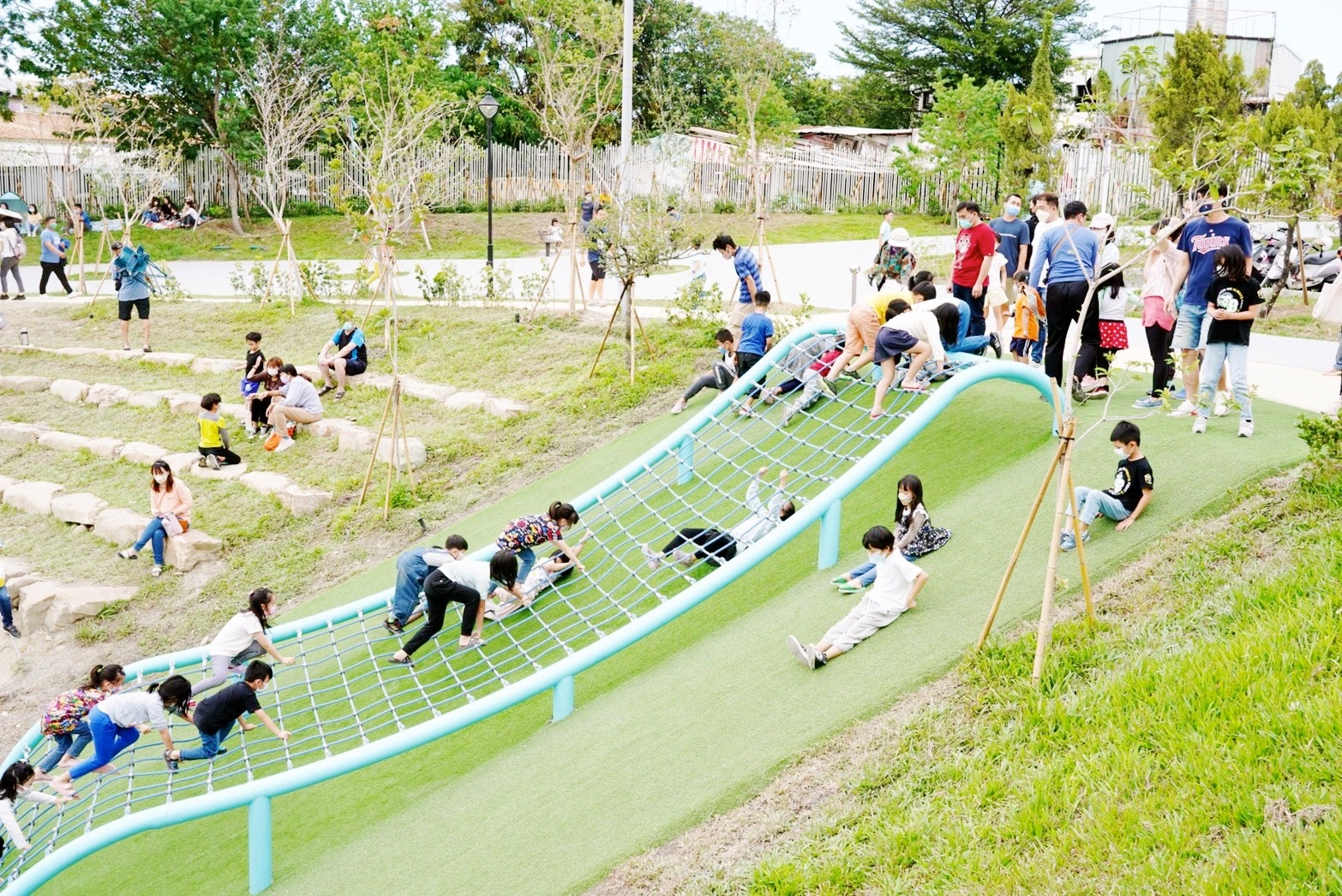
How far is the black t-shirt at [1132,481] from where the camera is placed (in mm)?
6219

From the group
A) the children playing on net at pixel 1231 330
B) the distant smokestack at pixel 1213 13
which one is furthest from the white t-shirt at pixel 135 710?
the distant smokestack at pixel 1213 13

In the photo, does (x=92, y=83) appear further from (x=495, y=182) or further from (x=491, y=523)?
(x=491, y=523)

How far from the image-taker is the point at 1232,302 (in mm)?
6801

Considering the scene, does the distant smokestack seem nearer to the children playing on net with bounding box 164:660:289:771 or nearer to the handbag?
the handbag

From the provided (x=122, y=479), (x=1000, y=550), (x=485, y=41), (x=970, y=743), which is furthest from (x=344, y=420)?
(x=485, y=41)

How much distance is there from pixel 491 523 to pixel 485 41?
→ 2504cm

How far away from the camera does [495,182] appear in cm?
2858

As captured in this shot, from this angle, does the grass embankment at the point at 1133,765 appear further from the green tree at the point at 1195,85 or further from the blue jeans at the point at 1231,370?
the green tree at the point at 1195,85

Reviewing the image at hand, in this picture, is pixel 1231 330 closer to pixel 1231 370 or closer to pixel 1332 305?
pixel 1231 370

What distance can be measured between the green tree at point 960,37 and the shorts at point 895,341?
23962 millimetres

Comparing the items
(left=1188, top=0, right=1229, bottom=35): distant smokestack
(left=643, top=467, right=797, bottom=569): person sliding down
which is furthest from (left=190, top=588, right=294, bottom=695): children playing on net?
(left=1188, top=0, right=1229, bottom=35): distant smokestack

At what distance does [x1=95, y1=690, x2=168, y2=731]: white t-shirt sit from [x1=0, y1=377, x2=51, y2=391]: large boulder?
8983mm

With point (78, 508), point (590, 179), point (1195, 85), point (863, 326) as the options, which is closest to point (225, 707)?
point (863, 326)

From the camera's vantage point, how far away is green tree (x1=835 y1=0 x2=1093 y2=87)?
30.8 meters
